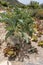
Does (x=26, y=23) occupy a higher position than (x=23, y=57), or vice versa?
(x=26, y=23)

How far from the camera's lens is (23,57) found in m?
6.63

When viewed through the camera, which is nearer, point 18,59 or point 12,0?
point 18,59

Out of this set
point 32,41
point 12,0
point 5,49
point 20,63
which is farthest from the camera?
point 12,0

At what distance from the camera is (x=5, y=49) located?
6.84m

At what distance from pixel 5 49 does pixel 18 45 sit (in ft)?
1.54

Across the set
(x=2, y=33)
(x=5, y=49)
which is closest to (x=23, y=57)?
(x=5, y=49)

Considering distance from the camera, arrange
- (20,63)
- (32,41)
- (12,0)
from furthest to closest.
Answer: (12,0)
(32,41)
(20,63)

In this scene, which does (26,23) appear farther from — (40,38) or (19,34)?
(40,38)

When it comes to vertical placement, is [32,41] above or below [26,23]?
below

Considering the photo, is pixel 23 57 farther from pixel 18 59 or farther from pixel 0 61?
pixel 0 61

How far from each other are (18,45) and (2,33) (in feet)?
4.26

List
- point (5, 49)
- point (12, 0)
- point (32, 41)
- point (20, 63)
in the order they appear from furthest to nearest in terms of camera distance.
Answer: point (12, 0) < point (32, 41) < point (5, 49) < point (20, 63)

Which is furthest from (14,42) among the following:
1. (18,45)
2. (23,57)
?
(23,57)

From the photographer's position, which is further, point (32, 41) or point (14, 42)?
point (32, 41)
